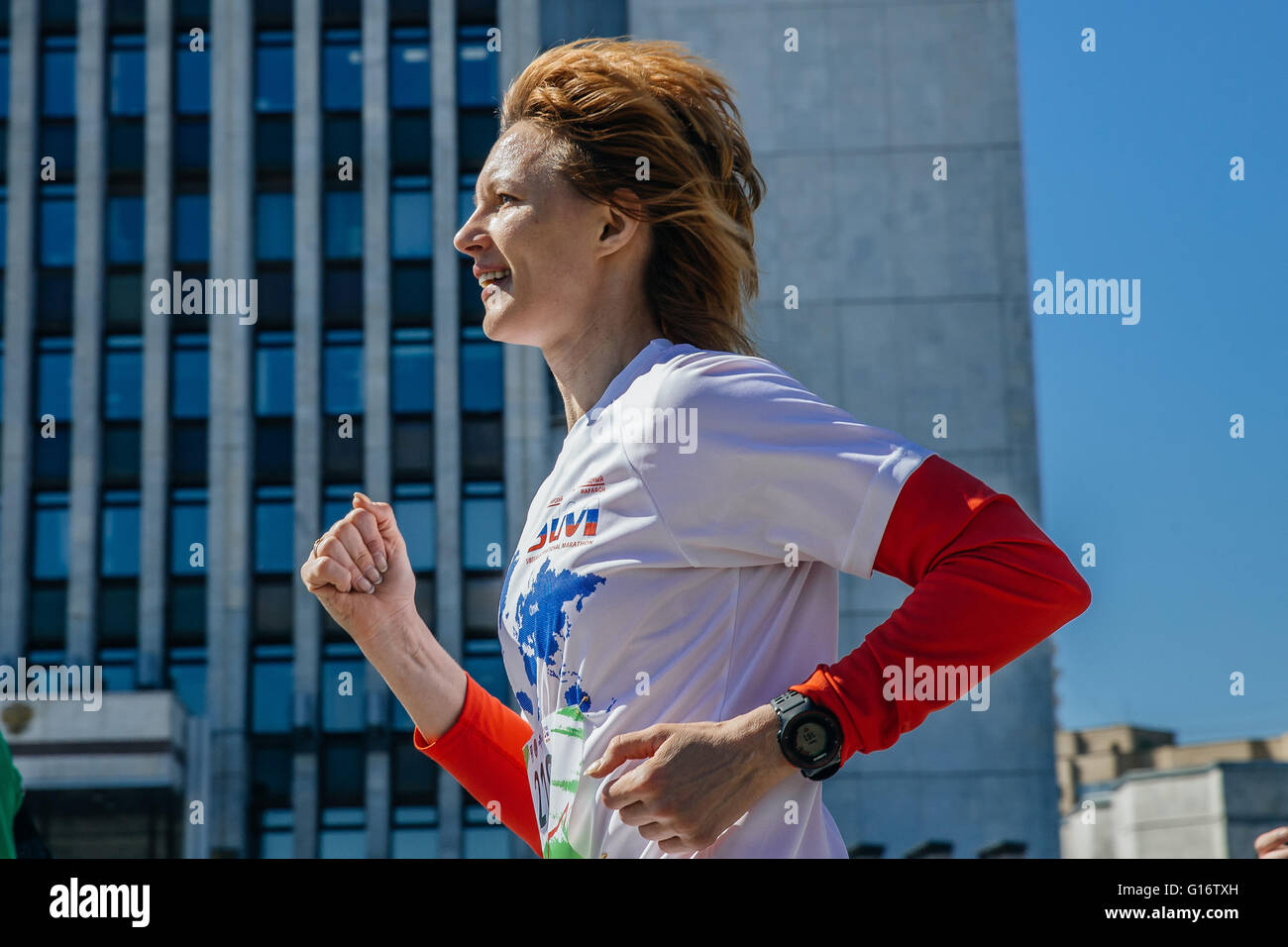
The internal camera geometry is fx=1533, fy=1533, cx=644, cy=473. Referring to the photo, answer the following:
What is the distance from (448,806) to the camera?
86.7 ft

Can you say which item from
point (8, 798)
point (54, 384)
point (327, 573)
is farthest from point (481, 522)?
point (327, 573)

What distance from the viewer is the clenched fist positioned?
7.49ft

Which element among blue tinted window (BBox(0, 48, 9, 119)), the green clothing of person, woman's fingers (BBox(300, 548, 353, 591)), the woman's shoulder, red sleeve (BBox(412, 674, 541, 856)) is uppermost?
blue tinted window (BBox(0, 48, 9, 119))

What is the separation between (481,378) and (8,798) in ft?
82.3

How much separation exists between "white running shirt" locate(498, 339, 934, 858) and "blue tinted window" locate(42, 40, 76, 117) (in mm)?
29478

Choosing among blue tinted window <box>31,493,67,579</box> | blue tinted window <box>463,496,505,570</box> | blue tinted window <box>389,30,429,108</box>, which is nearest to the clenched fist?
blue tinted window <box>463,496,505,570</box>

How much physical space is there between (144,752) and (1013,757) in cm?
1398

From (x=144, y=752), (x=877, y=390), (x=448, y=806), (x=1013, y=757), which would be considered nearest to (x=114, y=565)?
(x=144, y=752)

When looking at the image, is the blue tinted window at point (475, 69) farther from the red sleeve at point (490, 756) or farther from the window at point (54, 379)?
the red sleeve at point (490, 756)

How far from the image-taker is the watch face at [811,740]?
1695 millimetres

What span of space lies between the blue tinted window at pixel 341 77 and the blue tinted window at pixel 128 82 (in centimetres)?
335

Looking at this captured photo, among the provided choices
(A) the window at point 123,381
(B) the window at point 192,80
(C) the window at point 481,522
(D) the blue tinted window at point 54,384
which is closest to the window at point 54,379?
(D) the blue tinted window at point 54,384

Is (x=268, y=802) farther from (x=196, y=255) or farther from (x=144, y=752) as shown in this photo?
(x=196, y=255)

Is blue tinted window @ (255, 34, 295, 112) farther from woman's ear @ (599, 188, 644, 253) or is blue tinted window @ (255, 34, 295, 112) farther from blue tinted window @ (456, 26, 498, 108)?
woman's ear @ (599, 188, 644, 253)
